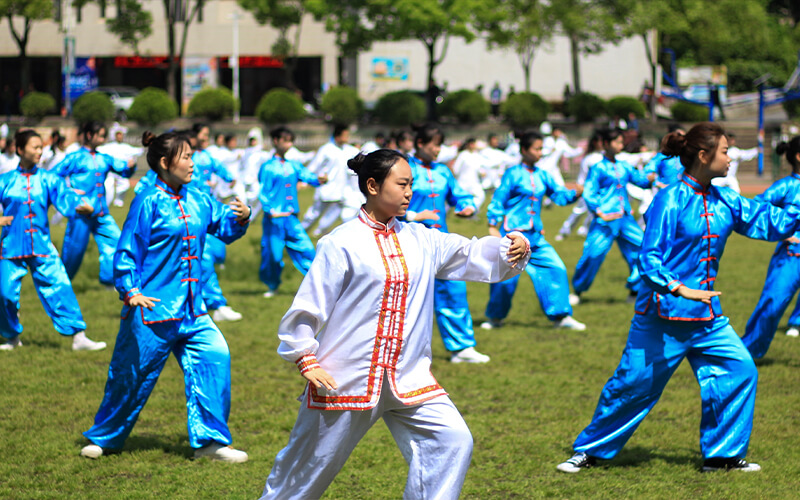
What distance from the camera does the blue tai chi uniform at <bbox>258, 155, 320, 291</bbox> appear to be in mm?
11453

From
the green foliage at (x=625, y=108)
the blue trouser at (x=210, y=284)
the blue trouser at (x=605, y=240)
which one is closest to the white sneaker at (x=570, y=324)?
the blue trouser at (x=605, y=240)

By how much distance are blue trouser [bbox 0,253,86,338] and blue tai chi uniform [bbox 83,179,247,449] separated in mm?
3161

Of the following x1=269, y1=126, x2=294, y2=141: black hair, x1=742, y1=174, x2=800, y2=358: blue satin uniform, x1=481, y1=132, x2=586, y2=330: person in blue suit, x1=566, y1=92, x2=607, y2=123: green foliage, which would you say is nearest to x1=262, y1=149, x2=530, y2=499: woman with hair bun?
x1=742, y1=174, x2=800, y2=358: blue satin uniform

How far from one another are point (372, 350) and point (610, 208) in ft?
23.6

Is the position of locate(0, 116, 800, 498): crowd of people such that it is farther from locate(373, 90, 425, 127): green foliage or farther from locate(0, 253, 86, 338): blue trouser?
locate(373, 90, 425, 127): green foliage

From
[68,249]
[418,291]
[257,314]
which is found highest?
[418,291]

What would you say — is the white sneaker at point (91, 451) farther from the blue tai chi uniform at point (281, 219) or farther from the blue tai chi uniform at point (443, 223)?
the blue tai chi uniform at point (281, 219)

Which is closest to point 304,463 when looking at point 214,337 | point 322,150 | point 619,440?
point 214,337

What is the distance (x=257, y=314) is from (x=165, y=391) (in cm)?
331

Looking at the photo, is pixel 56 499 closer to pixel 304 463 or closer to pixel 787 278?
pixel 304 463

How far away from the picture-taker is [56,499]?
507 centimetres

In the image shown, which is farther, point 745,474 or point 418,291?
point 745,474

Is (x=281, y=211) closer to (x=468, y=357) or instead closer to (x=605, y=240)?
(x=605, y=240)

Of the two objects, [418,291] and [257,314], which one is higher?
[418,291]
